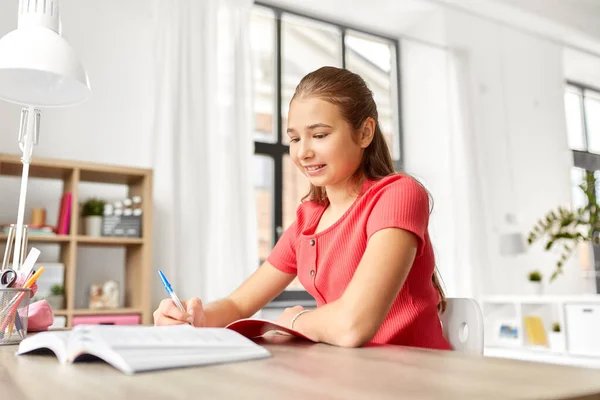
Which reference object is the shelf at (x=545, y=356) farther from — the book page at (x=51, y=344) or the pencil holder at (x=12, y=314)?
the book page at (x=51, y=344)

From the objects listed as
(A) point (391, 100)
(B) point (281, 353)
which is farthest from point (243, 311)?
(A) point (391, 100)

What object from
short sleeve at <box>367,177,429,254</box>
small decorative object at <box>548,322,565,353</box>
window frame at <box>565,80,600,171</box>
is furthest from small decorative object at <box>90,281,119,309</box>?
window frame at <box>565,80,600,171</box>

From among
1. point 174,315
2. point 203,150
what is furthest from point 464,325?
point 203,150

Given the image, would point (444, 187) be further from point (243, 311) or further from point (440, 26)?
point (243, 311)

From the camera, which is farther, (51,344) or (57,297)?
(57,297)

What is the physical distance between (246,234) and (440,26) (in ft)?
7.85

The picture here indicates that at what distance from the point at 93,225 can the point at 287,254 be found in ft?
5.59

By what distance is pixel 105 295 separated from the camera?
113 inches

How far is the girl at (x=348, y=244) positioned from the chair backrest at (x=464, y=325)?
3cm

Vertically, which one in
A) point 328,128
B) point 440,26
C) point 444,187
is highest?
point 440,26

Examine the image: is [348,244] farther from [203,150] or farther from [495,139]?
[495,139]

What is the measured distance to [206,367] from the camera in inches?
26.5

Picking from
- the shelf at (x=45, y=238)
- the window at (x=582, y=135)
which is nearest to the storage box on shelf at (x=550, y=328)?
the window at (x=582, y=135)

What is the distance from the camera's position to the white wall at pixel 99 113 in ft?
9.62
